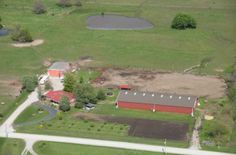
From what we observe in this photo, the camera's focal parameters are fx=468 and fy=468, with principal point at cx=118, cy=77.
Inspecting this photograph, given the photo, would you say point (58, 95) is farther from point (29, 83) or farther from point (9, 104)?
point (9, 104)

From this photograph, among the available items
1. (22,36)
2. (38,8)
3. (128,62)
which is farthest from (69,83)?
(38,8)

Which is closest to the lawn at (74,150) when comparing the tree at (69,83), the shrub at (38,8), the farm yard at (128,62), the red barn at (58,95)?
the farm yard at (128,62)

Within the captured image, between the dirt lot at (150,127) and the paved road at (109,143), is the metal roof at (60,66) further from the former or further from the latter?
the paved road at (109,143)

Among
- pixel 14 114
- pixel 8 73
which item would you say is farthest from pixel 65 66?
pixel 14 114

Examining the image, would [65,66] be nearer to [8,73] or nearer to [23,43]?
[8,73]

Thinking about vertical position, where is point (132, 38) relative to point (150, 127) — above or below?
above

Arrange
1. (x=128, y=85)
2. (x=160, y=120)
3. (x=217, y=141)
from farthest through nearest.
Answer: (x=128, y=85) < (x=160, y=120) < (x=217, y=141)

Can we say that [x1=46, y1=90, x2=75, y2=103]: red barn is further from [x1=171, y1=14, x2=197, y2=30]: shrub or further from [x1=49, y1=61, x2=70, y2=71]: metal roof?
[x1=171, y1=14, x2=197, y2=30]: shrub
